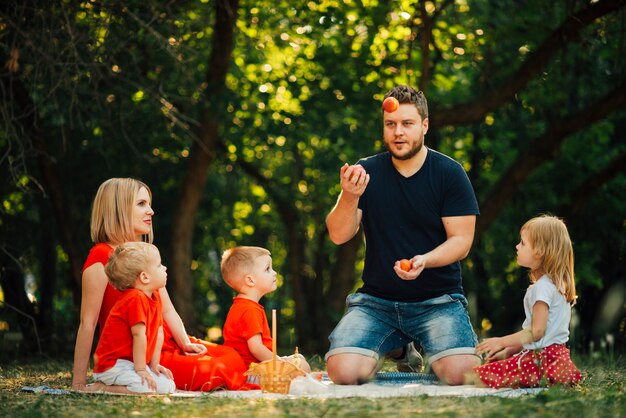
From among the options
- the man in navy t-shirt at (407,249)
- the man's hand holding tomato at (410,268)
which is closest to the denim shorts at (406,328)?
the man in navy t-shirt at (407,249)

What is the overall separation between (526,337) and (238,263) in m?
1.74

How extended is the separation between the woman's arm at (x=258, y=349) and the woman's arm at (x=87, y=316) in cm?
89

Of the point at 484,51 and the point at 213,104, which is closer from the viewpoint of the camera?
the point at 213,104

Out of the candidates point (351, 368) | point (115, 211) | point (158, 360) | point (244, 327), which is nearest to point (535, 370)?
point (351, 368)

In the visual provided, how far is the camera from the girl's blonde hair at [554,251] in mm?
5113

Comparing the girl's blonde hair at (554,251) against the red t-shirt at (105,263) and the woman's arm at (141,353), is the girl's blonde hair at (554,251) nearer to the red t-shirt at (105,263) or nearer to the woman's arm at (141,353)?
the woman's arm at (141,353)

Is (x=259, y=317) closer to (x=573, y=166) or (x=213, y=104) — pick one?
(x=213, y=104)

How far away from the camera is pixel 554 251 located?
511cm

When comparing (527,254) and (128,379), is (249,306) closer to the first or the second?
(128,379)

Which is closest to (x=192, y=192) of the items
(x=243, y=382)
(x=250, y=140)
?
(x=250, y=140)

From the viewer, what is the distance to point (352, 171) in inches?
205

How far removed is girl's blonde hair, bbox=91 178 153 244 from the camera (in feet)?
17.7

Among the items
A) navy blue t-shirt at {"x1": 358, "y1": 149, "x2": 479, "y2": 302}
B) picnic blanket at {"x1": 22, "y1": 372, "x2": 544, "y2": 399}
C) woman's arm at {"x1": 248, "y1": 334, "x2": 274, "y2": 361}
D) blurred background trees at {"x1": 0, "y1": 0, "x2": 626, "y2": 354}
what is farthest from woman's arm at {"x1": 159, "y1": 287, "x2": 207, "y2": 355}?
blurred background trees at {"x1": 0, "y1": 0, "x2": 626, "y2": 354}

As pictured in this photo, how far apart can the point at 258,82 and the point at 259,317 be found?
6444 mm
